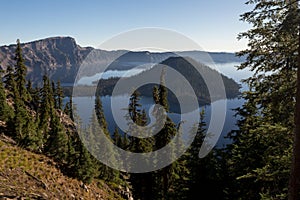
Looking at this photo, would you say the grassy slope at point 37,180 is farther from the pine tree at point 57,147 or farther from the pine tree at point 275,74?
the pine tree at point 275,74

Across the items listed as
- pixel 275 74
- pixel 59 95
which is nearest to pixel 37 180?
pixel 275 74

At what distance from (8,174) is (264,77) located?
1832 cm

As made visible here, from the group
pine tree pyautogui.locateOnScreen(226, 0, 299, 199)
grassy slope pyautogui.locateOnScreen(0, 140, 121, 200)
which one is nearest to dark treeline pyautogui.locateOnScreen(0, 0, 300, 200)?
pine tree pyautogui.locateOnScreen(226, 0, 299, 199)

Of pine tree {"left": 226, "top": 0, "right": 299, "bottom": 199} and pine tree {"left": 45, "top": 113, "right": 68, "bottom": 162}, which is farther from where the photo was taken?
pine tree {"left": 45, "top": 113, "right": 68, "bottom": 162}

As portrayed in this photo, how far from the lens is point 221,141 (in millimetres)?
105438

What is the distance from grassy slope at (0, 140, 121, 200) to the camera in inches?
651

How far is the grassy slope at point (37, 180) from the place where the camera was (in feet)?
54.2

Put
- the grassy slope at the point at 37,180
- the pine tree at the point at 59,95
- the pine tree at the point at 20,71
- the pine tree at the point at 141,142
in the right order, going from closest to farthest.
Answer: the grassy slope at the point at 37,180 → the pine tree at the point at 141,142 → the pine tree at the point at 20,71 → the pine tree at the point at 59,95

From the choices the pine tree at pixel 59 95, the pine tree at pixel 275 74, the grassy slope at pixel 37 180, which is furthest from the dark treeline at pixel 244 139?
the pine tree at pixel 59 95

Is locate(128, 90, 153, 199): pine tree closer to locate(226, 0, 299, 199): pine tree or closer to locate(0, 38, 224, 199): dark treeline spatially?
locate(0, 38, 224, 199): dark treeline

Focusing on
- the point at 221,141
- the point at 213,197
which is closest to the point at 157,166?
the point at 213,197

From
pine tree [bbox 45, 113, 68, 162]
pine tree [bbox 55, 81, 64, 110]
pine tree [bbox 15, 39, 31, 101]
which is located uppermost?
pine tree [bbox 15, 39, 31, 101]

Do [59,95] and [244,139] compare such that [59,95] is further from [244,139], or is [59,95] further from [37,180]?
[244,139]

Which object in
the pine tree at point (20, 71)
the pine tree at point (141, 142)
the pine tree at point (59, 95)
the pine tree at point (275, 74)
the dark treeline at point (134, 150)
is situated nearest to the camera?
the pine tree at point (275, 74)
